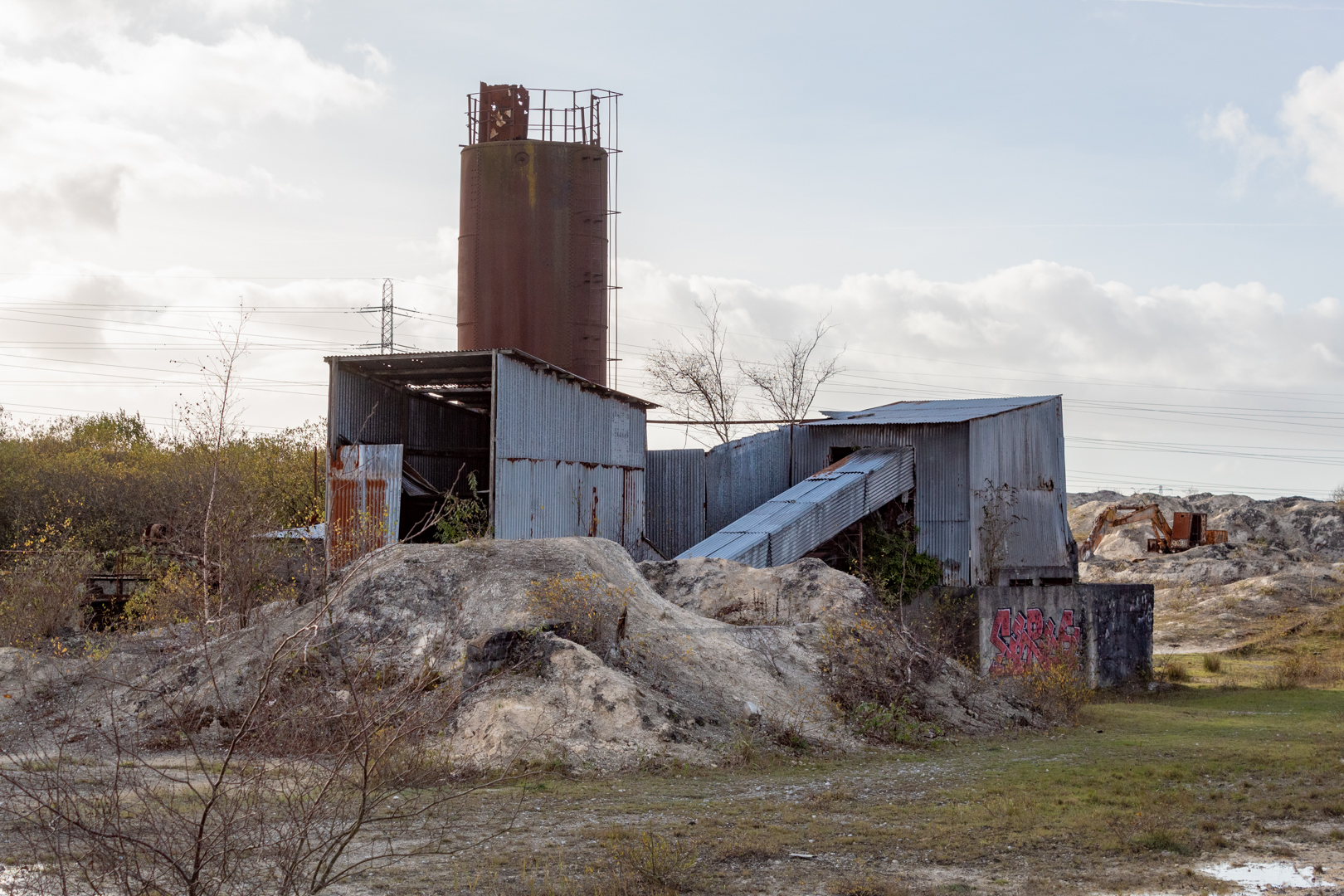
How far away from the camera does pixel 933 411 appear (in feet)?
91.9

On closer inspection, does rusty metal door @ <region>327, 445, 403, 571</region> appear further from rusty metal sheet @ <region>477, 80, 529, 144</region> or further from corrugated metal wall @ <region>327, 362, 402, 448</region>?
rusty metal sheet @ <region>477, 80, 529, 144</region>

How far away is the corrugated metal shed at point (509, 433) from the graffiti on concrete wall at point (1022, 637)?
766 centimetres

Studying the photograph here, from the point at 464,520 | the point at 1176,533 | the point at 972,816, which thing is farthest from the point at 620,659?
the point at 1176,533

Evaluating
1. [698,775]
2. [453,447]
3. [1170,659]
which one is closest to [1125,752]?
[698,775]

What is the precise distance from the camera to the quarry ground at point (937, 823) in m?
7.73

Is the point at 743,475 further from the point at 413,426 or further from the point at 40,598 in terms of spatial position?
the point at 40,598

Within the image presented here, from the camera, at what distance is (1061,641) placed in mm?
25438

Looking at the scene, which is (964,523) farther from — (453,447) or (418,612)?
(418,612)

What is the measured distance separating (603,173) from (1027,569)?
46.1 ft

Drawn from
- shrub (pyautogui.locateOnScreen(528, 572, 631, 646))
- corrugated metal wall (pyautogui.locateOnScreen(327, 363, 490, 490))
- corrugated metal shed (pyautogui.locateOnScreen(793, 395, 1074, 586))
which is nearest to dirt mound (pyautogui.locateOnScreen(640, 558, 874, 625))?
shrub (pyautogui.locateOnScreen(528, 572, 631, 646))

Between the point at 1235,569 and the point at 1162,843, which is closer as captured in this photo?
the point at 1162,843

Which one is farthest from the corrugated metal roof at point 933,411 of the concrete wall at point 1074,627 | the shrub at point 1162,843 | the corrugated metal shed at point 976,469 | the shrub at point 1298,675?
the shrub at point 1162,843

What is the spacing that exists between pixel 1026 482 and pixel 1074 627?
3.52 metres

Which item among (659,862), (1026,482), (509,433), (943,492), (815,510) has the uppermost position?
(509,433)
